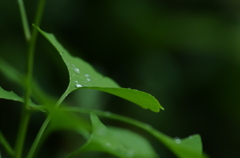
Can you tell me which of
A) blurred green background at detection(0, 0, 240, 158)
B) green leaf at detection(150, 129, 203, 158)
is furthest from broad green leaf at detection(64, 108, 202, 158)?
blurred green background at detection(0, 0, 240, 158)

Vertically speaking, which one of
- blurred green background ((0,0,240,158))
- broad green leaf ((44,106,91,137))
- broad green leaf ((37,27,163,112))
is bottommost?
blurred green background ((0,0,240,158))

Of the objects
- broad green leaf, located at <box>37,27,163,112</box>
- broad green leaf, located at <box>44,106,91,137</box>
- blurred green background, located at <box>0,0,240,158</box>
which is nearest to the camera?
broad green leaf, located at <box>44,106,91,137</box>

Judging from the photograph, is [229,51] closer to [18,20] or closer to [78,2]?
[78,2]

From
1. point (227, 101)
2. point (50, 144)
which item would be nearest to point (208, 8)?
point (227, 101)

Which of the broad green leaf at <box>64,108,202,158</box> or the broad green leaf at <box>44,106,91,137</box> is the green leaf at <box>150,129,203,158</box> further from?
the broad green leaf at <box>44,106,91,137</box>

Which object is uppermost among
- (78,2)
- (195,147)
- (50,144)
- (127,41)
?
(195,147)

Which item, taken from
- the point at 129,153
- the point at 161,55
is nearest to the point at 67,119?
the point at 129,153

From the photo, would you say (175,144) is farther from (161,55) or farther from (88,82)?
(161,55)

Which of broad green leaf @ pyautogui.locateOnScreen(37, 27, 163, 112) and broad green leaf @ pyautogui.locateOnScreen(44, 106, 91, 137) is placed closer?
broad green leaf @ pyautogui.locateOnScreen(44, 106, 91, 137)
